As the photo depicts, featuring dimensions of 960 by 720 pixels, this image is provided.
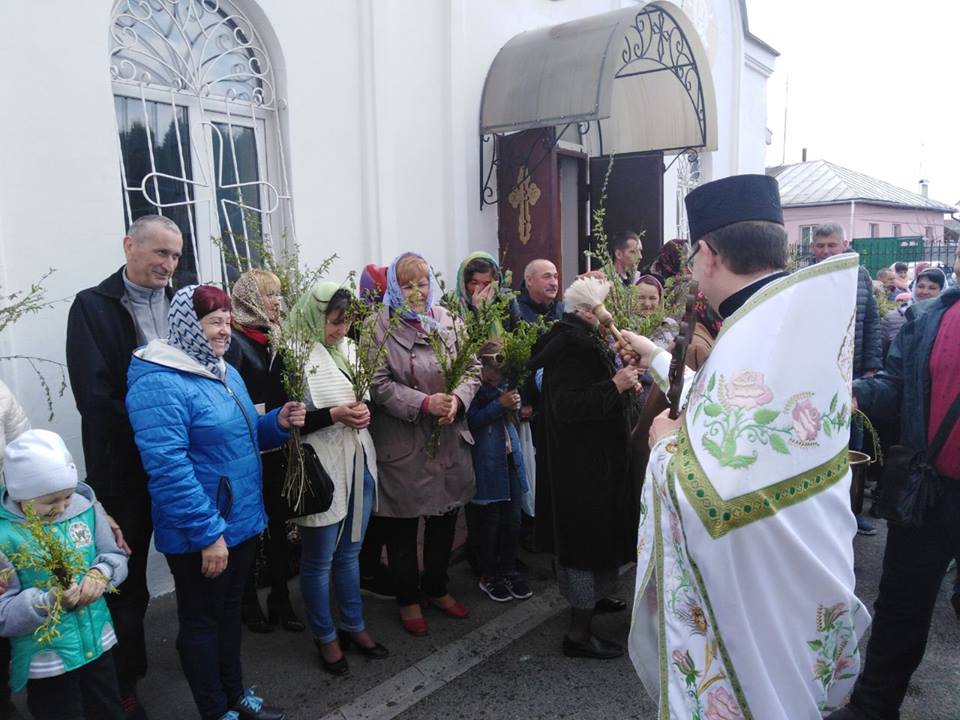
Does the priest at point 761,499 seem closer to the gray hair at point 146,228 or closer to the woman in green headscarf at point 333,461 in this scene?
the woman in green headscarf at point 333,461

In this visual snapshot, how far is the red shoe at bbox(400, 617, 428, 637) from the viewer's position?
152 inches

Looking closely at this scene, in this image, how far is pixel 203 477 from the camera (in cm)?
280

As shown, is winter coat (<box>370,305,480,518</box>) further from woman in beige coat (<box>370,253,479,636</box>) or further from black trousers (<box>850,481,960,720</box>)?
black trousers (<box>850,481,960,720</box>)

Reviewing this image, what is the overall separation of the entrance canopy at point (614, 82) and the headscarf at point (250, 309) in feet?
11.0

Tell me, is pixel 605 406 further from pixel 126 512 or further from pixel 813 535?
pixel 126 512

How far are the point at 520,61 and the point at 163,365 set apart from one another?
4.93 metres

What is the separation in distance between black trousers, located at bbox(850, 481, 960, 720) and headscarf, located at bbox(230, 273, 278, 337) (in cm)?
291

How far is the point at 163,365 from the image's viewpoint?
8.90 ft

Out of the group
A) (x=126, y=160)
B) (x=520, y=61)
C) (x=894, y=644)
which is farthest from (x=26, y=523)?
(x=520, y=61)

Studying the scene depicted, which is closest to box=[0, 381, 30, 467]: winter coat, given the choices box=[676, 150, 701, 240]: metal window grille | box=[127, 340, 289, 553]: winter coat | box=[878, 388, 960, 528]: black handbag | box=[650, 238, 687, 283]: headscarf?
box=[127, 340, 289, 553]: winter coat

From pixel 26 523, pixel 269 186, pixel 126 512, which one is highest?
pixel 269 186

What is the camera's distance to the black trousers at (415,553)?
12.4 ft

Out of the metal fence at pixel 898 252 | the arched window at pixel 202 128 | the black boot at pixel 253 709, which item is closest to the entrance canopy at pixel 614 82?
the arched window at pixel 202 128

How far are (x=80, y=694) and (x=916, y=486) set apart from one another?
10.0ft
